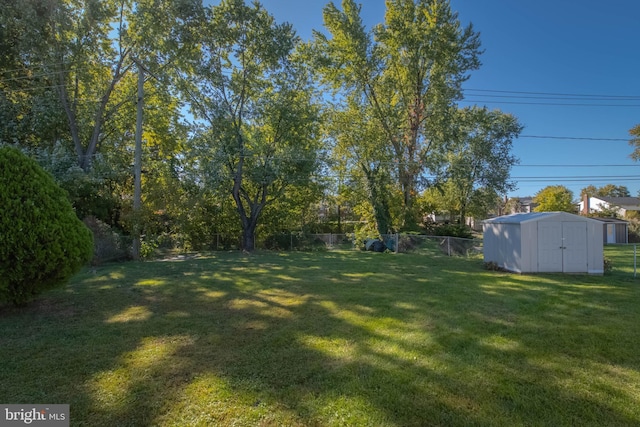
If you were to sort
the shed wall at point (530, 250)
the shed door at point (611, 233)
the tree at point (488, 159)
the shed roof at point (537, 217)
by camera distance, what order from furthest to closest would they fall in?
1. the tree at point (488, 159)
2. the shed door at point (611, 233)
3. the shed wall at point (530, 250)
4. the shed roof at point (537, 217)

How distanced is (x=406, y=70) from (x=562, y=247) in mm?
14951

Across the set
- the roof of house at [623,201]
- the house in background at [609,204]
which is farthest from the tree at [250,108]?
the roof of house at [623,201]

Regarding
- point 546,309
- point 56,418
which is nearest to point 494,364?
point 546,309

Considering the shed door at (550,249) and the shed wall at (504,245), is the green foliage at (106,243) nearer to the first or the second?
the shed wall at (504,245)

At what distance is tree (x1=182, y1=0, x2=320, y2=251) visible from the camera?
15023 mm

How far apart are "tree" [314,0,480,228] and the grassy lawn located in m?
14.9

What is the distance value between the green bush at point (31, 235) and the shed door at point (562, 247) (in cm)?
1047

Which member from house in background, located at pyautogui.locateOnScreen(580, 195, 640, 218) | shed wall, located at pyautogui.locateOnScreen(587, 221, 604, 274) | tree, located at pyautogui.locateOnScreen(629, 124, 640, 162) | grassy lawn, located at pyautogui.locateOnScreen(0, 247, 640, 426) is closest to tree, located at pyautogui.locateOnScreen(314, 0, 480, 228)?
shed wall, located at pyautogui.locateOnScreen(587, 221, 604, 274)

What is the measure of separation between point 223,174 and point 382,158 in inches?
379

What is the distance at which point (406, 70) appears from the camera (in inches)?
795

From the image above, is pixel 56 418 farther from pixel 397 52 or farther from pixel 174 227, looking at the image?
pixel 397 52

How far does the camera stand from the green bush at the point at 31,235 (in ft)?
13.2

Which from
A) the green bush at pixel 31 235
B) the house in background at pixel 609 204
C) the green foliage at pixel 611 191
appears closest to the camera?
the green bush at pixel 31 235

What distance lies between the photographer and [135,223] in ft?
37.3
